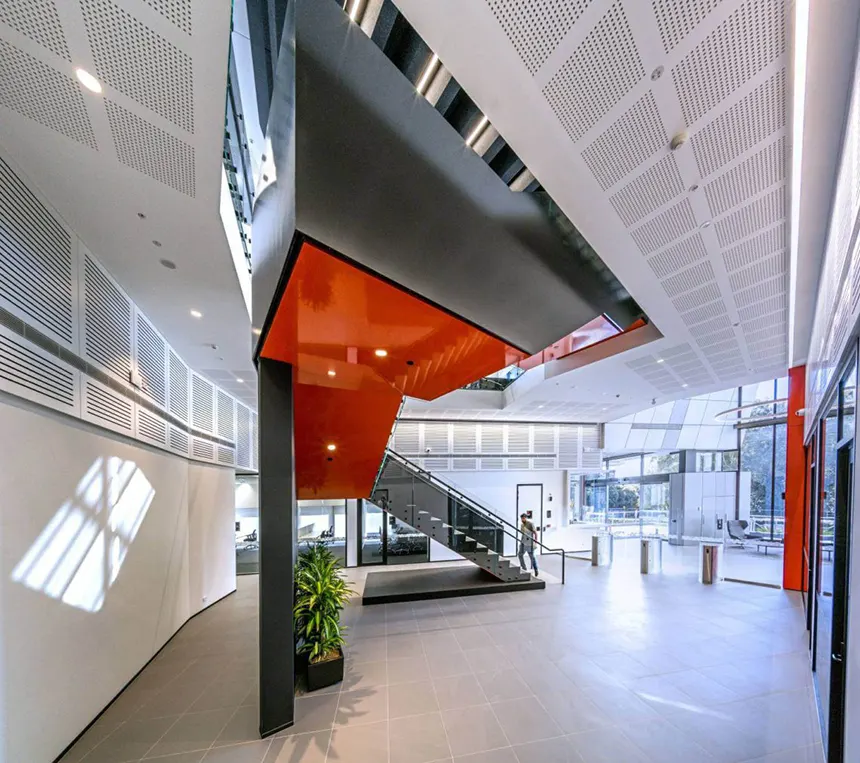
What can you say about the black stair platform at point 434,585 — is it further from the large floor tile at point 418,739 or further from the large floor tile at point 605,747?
the large floor tile at point 605,747

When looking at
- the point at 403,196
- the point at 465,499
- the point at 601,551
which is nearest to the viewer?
the point at 403,196

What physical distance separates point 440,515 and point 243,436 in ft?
17.9

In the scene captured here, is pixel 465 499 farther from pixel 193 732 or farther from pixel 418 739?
pixel 193 732

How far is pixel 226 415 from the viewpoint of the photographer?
8.80 metres

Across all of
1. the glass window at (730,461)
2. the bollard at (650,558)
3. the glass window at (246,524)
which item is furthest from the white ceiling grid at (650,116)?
the glass window at (730,461)

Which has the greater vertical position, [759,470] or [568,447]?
[568,447]

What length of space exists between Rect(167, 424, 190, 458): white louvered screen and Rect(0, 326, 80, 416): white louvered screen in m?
2.55

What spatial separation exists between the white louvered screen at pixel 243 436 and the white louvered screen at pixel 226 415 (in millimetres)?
328

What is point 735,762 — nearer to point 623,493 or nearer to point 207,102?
point 207,102

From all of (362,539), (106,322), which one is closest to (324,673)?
(106,322)

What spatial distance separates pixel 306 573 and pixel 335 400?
2160 millimetres

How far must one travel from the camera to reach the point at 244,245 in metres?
4.11

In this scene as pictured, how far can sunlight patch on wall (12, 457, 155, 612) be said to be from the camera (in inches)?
125

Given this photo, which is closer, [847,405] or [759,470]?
[847,405]
